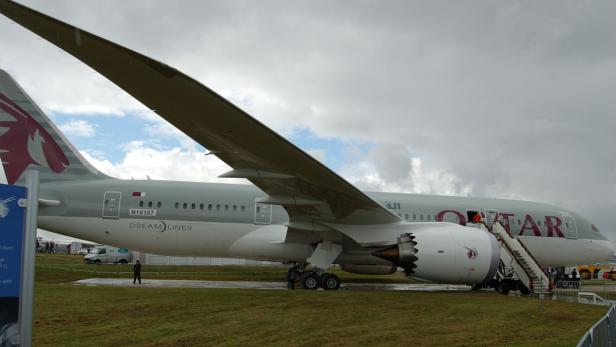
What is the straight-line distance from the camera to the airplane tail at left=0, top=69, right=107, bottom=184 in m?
14.4

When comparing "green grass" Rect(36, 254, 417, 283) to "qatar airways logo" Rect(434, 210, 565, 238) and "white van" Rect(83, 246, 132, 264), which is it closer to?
"qatar airways logo" Rect(434, 210, 565, 238)

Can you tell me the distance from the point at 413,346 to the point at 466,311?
4070mm

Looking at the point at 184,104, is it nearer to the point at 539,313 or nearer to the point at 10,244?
the point at 10,244

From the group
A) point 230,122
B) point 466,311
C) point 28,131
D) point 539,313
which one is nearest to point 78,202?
point 28,131

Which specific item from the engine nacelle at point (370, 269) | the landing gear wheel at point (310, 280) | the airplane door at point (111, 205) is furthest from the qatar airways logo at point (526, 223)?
the airplane door at point (111, 205)

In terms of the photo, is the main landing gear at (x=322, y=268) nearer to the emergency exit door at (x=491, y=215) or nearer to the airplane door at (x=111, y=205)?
the airplane door at (x=111, y=205)

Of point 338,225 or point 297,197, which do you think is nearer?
point 297,197

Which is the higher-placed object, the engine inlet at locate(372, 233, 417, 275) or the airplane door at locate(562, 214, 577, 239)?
the airplane door at locate(562, 214, 577, 239)

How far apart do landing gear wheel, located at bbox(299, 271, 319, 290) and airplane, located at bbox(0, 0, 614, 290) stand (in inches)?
1.1

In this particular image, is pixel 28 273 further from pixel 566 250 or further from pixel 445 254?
pixel 566 250

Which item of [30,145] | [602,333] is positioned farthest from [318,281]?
[602,333]

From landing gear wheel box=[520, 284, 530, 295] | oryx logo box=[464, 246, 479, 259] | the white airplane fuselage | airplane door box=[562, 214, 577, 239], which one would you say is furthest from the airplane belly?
oryx logo box=[464, 246, 479, 259]

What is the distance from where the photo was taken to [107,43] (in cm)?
668

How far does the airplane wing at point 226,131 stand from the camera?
675 cm
